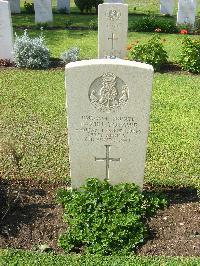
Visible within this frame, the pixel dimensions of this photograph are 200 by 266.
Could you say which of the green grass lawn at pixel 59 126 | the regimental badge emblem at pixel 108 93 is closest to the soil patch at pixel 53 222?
the green grass lawn at pixel 59 126

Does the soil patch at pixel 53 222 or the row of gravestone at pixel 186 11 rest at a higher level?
the row of gravestone at pixel 186 11

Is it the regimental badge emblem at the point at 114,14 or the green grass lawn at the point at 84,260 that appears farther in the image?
the regimental badge emblem at the point at 114,14

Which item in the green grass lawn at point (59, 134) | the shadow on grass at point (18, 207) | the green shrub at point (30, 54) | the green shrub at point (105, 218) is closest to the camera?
the green grass lawn at point (59, 134)

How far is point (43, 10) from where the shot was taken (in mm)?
16203

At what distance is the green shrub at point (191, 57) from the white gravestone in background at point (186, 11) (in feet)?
17.5

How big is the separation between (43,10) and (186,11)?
5511 mm

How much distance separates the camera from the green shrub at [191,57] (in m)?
11.0

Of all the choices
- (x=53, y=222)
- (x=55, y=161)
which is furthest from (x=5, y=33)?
(x=53, y=222)

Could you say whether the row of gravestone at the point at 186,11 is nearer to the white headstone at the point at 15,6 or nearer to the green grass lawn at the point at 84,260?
the white headstone at the point at 15,6

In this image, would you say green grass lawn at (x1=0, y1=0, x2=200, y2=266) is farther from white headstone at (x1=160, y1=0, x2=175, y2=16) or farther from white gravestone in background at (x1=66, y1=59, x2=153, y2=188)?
white headstone at (x1=160, y1=0, x2=175, y2=16)

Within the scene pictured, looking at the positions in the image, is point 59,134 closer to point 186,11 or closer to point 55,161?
point 55,161

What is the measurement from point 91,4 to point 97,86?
15.0m

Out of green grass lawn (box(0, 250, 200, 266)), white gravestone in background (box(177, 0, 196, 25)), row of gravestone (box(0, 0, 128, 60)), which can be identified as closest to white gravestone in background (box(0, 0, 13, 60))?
row of gravestone (box(0, 0, 128, 60))

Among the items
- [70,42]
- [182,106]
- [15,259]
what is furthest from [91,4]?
[15,259]
